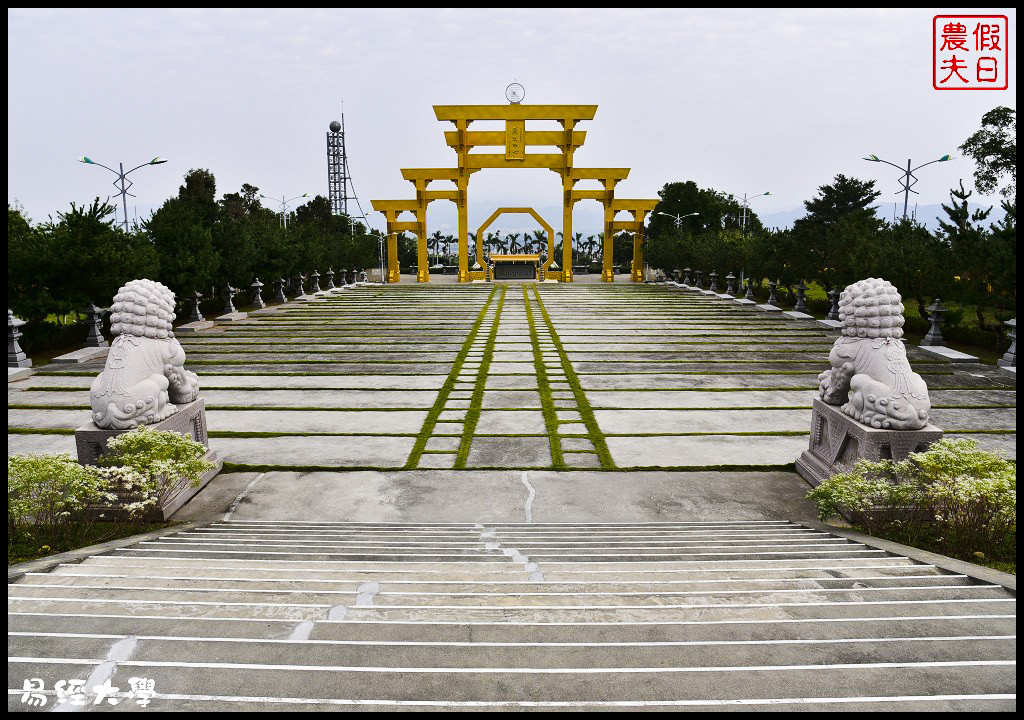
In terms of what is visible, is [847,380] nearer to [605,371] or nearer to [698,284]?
[605,371]

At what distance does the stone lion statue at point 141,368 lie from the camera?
6738 mm

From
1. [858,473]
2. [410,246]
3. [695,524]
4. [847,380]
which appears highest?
[410,246]

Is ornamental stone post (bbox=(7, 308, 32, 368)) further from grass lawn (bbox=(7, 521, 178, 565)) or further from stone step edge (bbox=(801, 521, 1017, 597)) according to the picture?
stone step edge (bbox=(801, 521, 1017, 597))

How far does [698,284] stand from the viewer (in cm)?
3806

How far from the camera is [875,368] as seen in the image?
685 cm

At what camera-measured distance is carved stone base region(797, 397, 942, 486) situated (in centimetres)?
647

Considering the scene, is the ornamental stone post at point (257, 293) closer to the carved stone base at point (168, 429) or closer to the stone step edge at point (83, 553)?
the carved stone base at point (168, 429)

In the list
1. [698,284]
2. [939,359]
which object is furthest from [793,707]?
[698,284]

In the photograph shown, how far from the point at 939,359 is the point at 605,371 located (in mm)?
7879

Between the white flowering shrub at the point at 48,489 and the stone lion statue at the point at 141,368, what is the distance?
951mm

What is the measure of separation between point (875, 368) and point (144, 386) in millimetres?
7477

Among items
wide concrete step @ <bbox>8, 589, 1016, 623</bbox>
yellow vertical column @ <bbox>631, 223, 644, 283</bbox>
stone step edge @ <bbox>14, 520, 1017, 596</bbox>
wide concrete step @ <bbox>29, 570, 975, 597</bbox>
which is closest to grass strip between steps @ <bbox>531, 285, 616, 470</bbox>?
stone step edge @ <bbox>14, 520, 1017, 596</bbox>

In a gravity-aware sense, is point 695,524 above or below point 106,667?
below

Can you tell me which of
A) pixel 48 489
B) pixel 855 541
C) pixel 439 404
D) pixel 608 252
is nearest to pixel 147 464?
pixel 48 489
